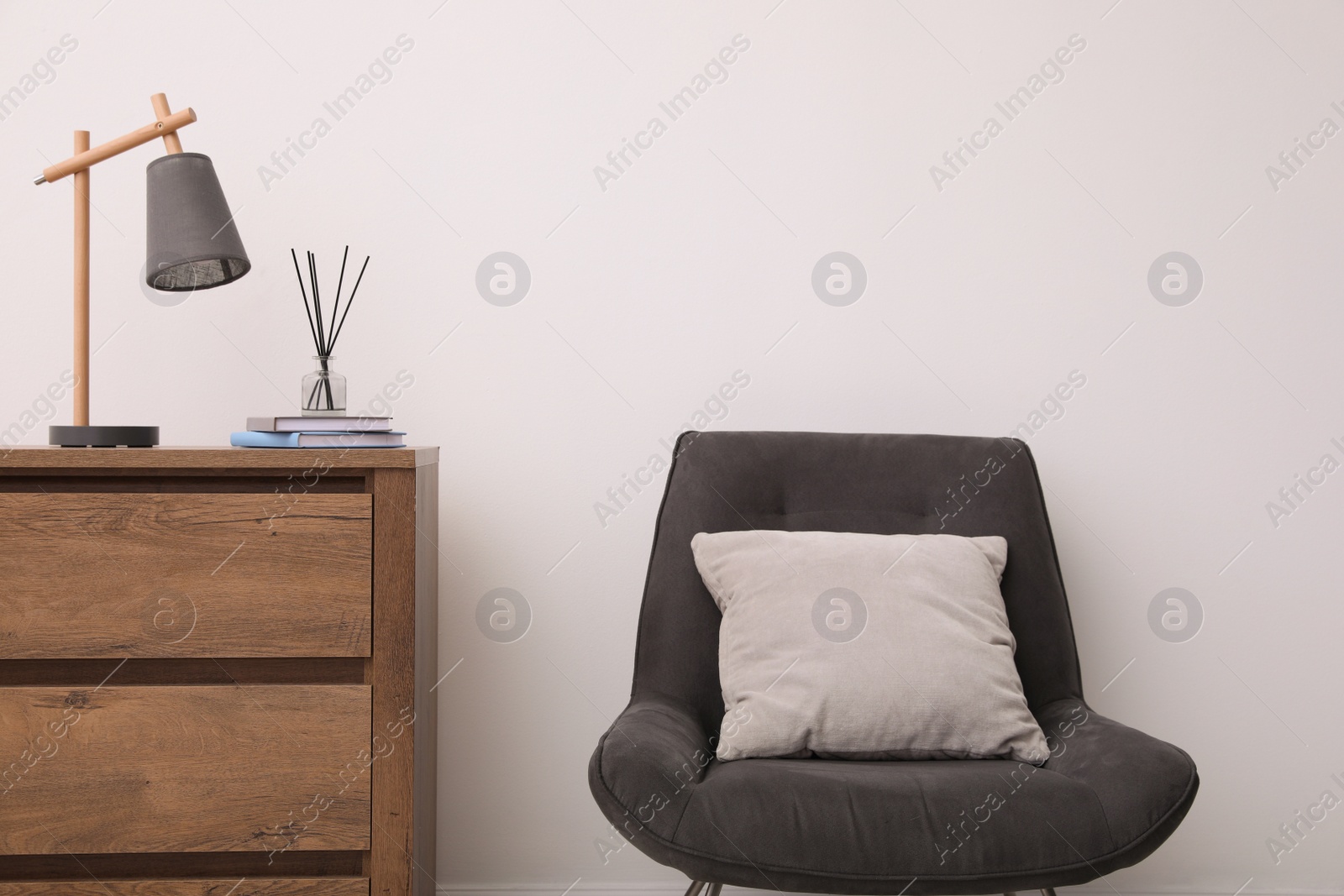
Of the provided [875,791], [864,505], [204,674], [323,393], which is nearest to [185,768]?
[204,674]

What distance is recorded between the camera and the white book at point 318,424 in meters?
1.21

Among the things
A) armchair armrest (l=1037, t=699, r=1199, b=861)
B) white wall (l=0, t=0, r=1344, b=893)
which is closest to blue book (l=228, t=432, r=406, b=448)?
white wall (l=0, t=0, r=1344, b=893)

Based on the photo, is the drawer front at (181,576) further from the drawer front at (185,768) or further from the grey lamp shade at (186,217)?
the grey lamp shade at (186,217)

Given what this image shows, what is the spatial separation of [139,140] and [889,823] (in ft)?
4.79

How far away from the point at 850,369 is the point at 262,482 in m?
1.09

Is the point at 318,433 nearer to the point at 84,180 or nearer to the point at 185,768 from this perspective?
the point at 185,768

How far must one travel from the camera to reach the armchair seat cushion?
3.26ft

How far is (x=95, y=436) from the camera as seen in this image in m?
→ 1.19

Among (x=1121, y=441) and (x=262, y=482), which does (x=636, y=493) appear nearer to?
(x=262, y=482)

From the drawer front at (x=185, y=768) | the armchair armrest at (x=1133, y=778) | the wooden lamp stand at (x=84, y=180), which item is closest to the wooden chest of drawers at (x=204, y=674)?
the drawer front at (x=185, y=768)

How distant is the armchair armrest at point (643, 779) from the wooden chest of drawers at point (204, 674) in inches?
11.4

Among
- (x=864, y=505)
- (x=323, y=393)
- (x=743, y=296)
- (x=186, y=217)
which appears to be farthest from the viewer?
(x=743, y=296)

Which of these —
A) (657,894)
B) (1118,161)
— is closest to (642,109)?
(1118,161)

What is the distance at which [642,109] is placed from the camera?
1.69 meters
